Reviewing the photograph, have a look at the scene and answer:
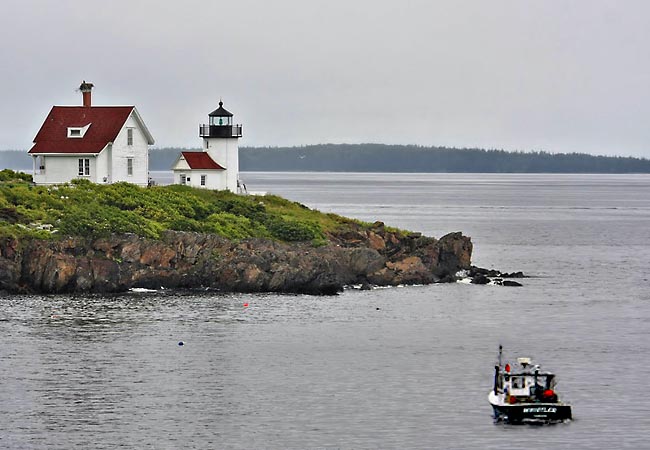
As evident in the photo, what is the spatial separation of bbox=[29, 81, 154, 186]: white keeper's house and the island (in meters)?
2.56

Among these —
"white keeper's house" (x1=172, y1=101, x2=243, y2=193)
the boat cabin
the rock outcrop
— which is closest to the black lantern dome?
"white keeper's house" (x1=172, y1=101, x2=243, y2=193)

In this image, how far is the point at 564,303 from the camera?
70.6m

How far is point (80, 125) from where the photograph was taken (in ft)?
294

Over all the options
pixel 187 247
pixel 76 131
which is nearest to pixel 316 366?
pixel 187 247

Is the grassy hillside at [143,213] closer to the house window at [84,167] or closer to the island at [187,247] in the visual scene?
the island at [187,247]

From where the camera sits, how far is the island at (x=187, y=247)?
68.6 metres

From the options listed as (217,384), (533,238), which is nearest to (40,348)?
(217,384)

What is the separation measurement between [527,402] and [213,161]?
58.3 metres

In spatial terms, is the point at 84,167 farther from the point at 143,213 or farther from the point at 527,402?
the point at 527,402

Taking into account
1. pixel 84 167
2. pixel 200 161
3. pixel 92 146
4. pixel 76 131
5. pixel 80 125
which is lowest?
pixel 84 167

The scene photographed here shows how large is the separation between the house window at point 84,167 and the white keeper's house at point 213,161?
9.60 m

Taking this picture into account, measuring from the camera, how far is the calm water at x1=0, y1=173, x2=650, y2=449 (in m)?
39.3

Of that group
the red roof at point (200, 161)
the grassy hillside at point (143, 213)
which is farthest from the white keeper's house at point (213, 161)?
the grassy hillside at point (143, 213)

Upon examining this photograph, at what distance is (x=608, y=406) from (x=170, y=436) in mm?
16766
